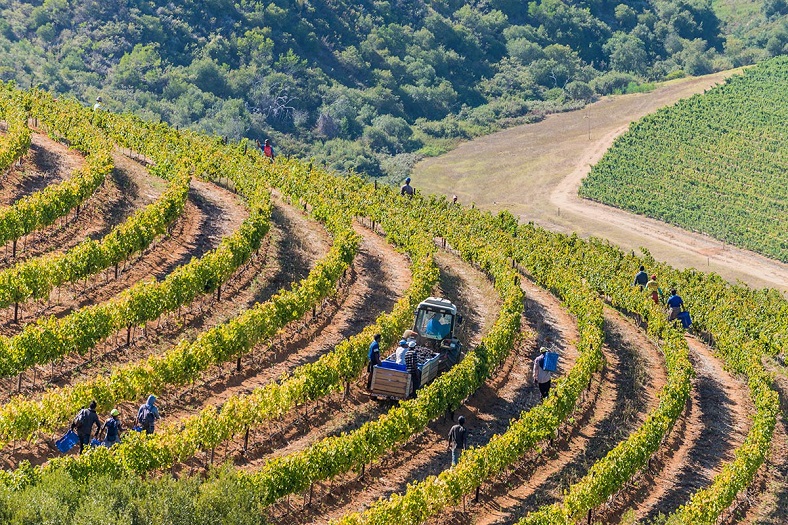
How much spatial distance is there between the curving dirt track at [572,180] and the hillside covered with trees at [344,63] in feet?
14.7

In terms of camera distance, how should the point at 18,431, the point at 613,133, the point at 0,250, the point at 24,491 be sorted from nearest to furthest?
the point at 24,491, the point at 18,431, the point at 0,250, the point at 613,133

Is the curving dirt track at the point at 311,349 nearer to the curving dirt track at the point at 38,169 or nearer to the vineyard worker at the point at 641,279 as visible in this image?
the vineyard worker at the point at 641,279

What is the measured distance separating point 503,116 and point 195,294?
79.6m

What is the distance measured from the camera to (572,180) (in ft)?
286

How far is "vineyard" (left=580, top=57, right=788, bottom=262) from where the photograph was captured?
263 feet

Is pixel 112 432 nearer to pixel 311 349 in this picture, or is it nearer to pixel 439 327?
pixel 311 349

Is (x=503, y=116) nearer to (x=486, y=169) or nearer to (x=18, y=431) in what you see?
(x=486, y=169)

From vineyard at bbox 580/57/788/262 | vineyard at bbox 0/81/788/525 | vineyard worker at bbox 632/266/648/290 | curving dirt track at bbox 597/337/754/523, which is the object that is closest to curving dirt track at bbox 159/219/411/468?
vineyard at bbox 0/81/788/525

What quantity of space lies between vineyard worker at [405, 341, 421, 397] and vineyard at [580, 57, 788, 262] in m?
48.7

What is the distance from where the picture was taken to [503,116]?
111m

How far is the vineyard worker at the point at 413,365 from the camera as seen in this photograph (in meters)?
30.1

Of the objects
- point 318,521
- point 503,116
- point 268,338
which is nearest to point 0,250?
point 268,338

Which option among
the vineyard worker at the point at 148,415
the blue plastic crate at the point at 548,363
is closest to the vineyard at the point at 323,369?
the blue plastic crate at the point at 548,363

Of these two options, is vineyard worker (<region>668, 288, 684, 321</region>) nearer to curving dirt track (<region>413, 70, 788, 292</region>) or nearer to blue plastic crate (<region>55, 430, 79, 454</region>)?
blue plastic crate (<region>55, 430, 79, 454</region>)
